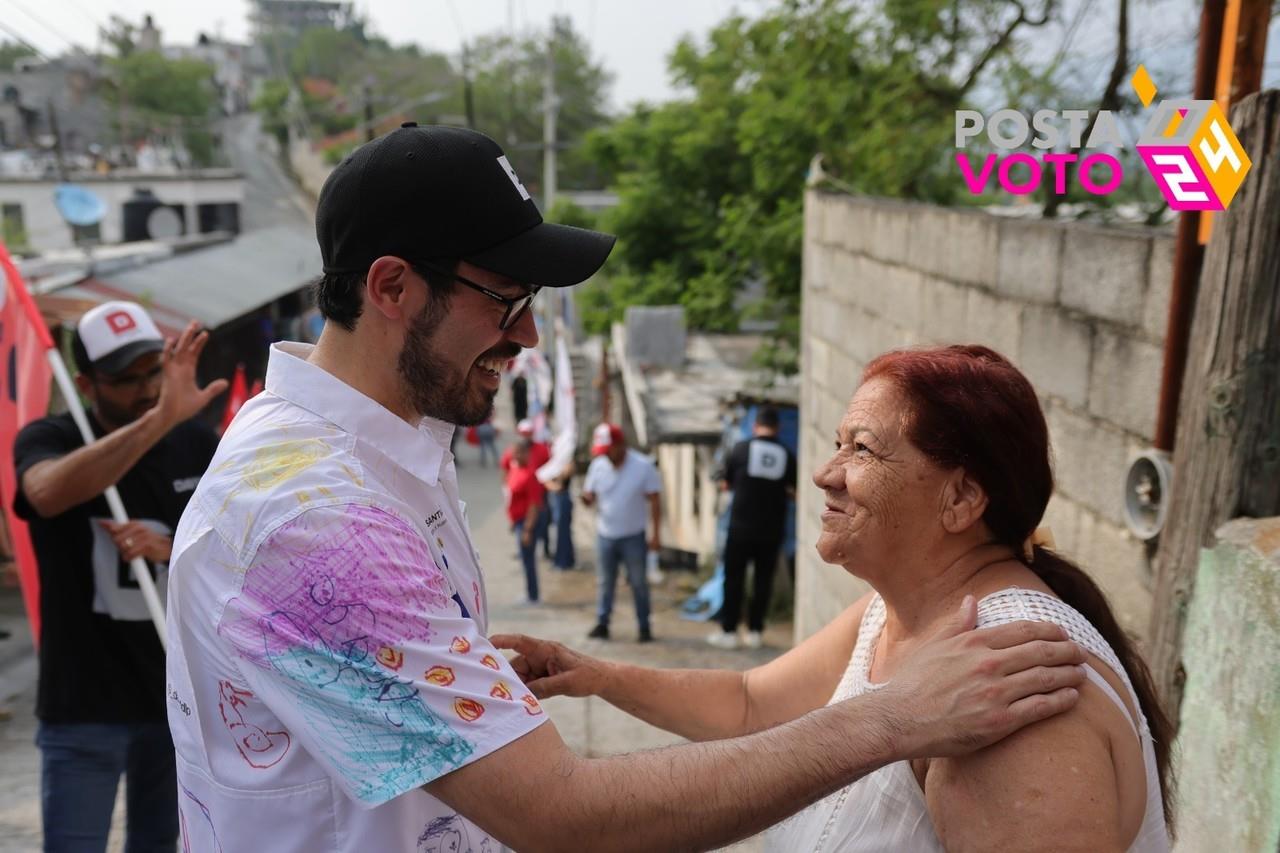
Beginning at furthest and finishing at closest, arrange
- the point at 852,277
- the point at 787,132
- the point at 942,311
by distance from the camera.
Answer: the point at 787,132 < the point at 852,277 < the point at 942,311

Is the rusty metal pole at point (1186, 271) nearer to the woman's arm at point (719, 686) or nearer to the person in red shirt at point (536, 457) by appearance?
the woman's arm at point (719, 686)

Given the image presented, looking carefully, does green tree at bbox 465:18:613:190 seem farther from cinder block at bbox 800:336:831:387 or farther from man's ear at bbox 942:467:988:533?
man's ear at bbox 942:467:988:533

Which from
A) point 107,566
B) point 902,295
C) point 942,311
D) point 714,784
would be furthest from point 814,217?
point 714,784

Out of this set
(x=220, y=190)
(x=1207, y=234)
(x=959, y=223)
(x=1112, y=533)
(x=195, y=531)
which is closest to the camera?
(x=195, y=531)

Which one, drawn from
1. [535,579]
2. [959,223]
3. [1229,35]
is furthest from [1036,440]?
[535,579]

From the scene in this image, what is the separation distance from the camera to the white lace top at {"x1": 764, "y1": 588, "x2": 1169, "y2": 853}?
164 cm

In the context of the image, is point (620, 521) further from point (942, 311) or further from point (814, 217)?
point (942, 311)

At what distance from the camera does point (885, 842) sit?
166 cm

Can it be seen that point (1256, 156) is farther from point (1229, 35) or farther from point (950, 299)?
point (950, 299)

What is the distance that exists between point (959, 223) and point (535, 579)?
7129mm

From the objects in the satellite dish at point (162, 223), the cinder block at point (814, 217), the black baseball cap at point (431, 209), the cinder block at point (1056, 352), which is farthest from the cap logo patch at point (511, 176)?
the satellite dish at point (162, 223)

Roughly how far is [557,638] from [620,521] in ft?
4.04

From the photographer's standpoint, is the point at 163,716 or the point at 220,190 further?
the point at 220,190

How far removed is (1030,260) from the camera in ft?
13.1
